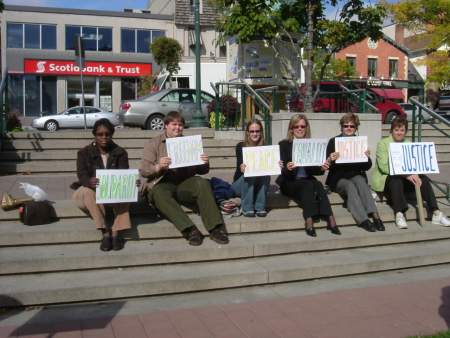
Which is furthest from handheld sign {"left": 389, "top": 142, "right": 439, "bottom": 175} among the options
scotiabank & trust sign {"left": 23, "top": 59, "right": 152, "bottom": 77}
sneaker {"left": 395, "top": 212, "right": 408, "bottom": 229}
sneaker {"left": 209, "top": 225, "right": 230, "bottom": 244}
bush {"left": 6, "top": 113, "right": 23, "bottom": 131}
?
scotiabank & trust sign {"left": 23, "top": 59, "right": 152, "bottom": 77}

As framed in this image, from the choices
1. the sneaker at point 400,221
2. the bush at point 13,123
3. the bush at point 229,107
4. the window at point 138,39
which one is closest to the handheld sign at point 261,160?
the sneaker at point 400,221

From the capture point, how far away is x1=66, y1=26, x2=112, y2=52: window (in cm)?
3800

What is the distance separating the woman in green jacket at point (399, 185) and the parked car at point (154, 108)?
8.72 metres

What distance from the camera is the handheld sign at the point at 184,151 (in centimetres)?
621

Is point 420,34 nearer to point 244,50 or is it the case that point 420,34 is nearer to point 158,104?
point 244,50

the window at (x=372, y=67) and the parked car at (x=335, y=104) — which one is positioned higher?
the window at (x=372, y=67)

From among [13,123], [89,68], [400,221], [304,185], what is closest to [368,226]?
[400,221]

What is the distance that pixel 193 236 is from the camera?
5.93 metres

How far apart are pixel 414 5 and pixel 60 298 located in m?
14.0

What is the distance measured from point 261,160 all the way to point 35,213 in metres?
2.72

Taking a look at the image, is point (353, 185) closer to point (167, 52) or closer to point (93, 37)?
point (167, 52)

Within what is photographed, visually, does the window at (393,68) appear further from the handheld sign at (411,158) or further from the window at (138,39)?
the handheld sign at (411,158)

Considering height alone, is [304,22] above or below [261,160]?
above

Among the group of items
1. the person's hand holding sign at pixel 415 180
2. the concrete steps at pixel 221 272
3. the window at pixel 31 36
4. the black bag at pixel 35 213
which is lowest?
the concrete steps at pixel 221 272
